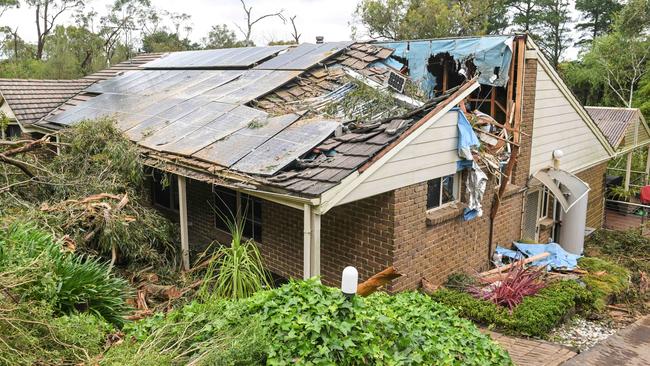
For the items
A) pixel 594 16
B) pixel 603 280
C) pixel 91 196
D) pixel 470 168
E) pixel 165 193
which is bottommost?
pixel 603 280

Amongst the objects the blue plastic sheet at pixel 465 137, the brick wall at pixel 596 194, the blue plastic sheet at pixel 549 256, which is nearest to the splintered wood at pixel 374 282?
the blue plastic sheet at pixel 465 137

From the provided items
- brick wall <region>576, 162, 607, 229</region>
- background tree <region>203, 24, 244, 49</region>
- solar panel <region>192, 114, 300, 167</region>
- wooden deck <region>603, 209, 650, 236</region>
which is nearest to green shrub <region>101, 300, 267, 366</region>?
solar panel <region>192, 114, 300, 167</region>

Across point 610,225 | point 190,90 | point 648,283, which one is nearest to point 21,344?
point 190,90

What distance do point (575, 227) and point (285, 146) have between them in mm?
8071

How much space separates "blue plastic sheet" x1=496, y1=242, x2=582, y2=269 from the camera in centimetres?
1088

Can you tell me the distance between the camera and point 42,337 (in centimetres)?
445

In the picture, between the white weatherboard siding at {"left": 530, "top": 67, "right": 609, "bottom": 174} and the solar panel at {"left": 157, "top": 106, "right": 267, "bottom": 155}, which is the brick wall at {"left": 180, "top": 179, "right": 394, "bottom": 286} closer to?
the solar panel at {"left": 157, "top": 106, "right": 267, "bottom": 155}

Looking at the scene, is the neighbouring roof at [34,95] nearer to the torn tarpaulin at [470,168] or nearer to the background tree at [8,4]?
the torn tarpaulin at [470,168]

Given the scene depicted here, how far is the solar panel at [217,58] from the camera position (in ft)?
44.6

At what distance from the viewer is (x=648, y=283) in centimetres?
1103

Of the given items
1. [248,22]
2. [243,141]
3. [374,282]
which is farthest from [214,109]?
[248,22]

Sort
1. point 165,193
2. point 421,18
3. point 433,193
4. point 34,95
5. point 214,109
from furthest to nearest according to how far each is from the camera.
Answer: point 421,18 → point 34,95 → point 165,193 → point 214,109 → point 433,193

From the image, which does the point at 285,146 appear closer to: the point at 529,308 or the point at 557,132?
the point at 529,308

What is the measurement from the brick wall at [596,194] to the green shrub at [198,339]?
13.5 meters
